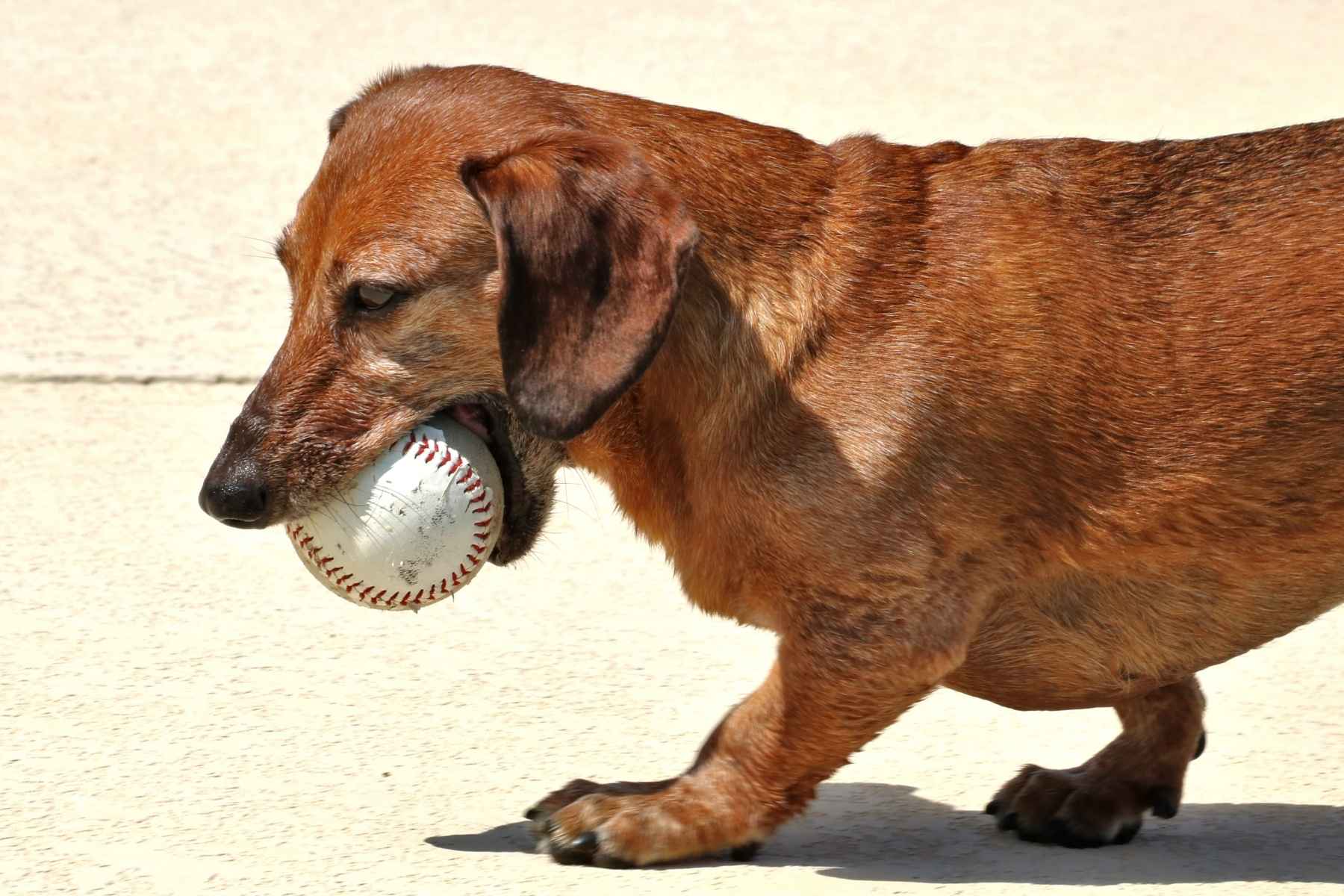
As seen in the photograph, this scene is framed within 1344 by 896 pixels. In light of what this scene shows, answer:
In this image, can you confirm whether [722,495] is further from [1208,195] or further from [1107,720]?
[1107,720]

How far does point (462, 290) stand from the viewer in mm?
3779

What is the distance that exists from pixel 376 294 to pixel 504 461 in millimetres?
430

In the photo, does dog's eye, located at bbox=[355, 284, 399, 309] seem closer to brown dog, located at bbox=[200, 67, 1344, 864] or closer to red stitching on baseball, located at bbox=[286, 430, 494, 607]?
brown dog, located at bbox=[200, 67, 1344, 864]

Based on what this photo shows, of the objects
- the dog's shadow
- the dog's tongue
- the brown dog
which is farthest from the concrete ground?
the dog's tongue

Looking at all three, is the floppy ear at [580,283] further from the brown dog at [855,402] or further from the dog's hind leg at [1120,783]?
the dog's hind leg at [1120,783]

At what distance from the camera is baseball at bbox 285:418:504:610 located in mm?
3826

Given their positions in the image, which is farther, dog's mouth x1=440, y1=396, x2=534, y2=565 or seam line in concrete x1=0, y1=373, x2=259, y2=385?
seam line in concrete x1=0, y1=373, x2=259, y2=385

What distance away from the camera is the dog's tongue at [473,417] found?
394 centimetres

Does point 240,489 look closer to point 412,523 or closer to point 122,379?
point 412,523

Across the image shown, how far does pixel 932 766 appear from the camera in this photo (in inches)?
172

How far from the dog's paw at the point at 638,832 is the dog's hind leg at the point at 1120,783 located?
0.56 m

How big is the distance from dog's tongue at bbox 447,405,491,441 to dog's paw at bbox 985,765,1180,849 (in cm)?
124

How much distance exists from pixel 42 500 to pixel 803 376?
282 cm

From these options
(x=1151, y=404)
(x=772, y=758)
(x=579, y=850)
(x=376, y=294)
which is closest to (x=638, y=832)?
(x=579, y=850)
